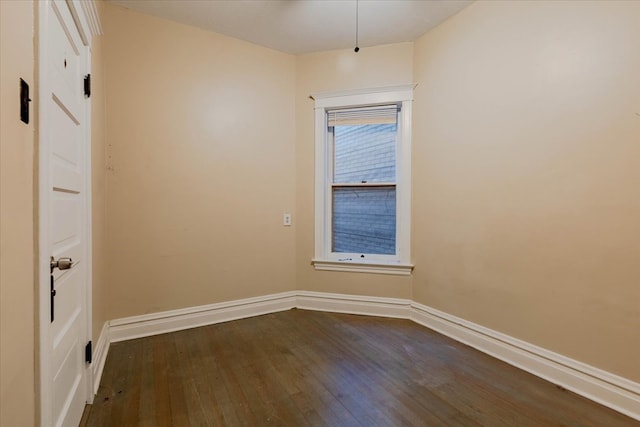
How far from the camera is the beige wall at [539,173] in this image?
164cm

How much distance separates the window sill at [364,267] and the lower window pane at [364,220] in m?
0.18

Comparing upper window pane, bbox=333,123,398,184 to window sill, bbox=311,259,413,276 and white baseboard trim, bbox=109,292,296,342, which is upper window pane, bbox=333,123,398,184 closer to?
window sill, bbox=311,259,413,276

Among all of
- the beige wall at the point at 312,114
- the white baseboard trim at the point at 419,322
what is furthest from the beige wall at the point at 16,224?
the beige wall at the point at 312,114

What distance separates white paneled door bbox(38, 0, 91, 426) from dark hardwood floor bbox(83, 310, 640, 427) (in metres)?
0.37

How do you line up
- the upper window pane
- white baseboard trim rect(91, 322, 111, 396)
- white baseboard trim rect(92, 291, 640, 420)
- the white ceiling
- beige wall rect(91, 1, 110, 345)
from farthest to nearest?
1. the upper window pane
2. the white ceiling
3. beige wall rect(91, 1, 110, 345)
4. white baseboard trim rect(91, 322, 111, 396)
5. white baseboard trim rect(92, 291, 640, 420)

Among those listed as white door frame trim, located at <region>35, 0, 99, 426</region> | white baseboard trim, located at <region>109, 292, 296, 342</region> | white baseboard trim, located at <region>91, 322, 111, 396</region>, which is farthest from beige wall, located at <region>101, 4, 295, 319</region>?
white door frame trim, located at <region>35, 0, 99, 426</region>

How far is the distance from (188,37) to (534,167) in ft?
9.77

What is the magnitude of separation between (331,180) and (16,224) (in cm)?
262

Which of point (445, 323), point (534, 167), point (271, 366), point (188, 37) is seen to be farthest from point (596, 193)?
point (188, 37)

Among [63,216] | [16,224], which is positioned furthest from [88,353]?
[16,224]

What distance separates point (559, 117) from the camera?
188 cm

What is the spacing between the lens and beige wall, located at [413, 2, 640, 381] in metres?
1.64

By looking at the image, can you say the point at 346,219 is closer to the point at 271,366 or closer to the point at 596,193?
the point at 271,366

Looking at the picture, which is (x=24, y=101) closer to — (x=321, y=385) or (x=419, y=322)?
(x=321, y=385)
